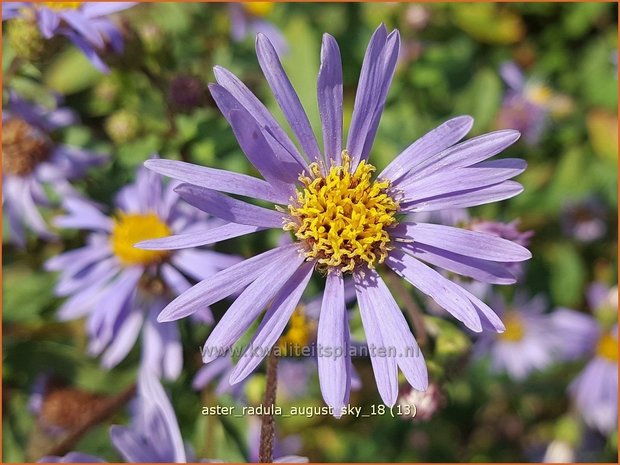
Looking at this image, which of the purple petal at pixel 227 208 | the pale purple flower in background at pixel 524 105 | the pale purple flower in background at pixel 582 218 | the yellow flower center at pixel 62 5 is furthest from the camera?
the pale purple flower in background at pixel 582 218

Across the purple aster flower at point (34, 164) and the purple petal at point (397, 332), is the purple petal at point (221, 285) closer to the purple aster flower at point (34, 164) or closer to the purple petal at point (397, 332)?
the purple petal at point (397, 332)

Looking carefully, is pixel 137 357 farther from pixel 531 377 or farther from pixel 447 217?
pixel 531 377

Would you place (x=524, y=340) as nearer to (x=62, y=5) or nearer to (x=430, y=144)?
(x=430, y=144)

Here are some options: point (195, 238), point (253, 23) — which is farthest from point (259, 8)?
point (195, 238)

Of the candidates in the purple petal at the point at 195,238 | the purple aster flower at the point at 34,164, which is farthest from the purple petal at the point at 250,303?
the purple aster flower at the point at 34,164

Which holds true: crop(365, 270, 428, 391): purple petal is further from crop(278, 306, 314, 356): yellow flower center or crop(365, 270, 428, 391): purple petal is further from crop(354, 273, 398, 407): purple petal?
crop(278, 306, 314, 356): yellow flower center

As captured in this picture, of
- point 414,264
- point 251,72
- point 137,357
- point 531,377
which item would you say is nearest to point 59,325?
point 137,357
